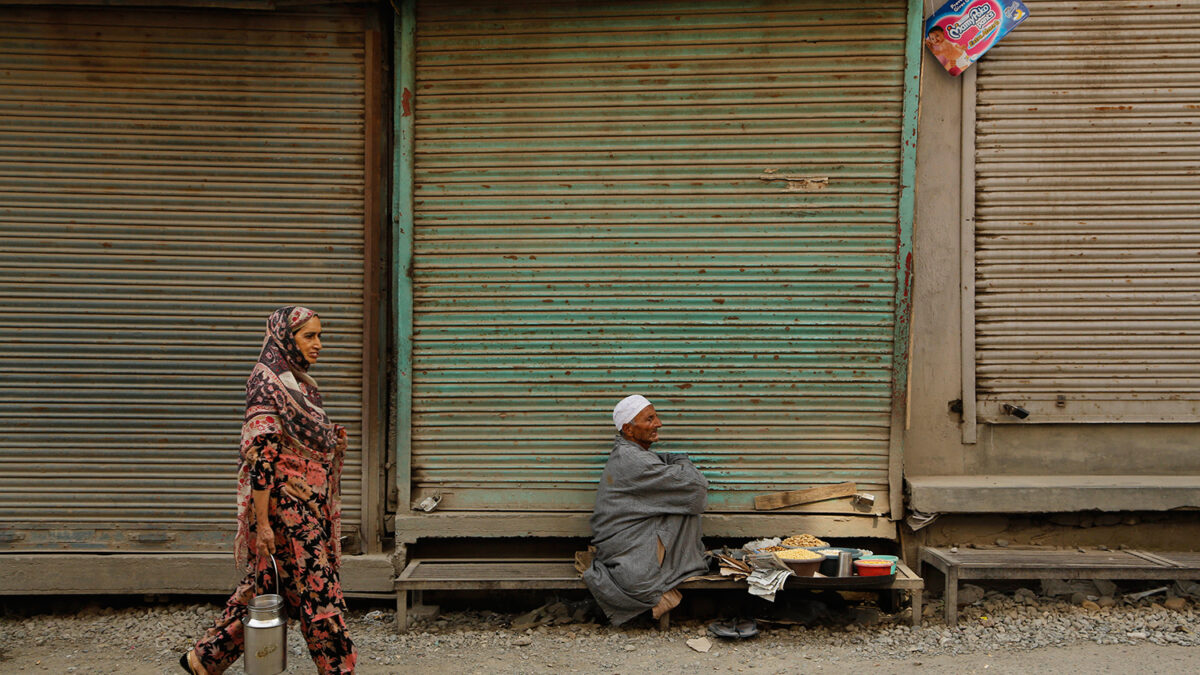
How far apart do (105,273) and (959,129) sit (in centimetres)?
483

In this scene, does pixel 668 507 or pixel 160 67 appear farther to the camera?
pixel 160 67

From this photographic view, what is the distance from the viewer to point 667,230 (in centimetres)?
499

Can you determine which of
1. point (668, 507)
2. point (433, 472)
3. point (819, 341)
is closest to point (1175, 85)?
point (819, 341)

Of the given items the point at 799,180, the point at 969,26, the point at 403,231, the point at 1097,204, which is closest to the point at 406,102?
the point at 403,231

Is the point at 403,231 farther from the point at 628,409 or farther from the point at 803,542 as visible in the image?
the point at 803,542

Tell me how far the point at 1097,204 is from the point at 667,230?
2.42 metres

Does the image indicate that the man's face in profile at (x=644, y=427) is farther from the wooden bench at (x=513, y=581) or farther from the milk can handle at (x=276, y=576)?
the milk can handle at (x=276, y=576)

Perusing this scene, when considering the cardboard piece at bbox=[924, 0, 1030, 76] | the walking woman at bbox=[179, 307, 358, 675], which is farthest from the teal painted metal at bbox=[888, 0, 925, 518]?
the walking woman at bbox=[179, 307, 358, 675]

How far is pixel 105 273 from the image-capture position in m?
5.06

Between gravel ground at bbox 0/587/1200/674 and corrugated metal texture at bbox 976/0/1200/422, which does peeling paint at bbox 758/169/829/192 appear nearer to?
corrugated metal texture at bbox 976/0/1200/422

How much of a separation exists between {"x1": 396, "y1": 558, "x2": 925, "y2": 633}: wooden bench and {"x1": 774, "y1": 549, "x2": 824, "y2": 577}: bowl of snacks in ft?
0.29

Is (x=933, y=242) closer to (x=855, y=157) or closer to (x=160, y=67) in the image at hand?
(x=855, y=157)

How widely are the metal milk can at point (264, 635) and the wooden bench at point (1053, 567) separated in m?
3.21

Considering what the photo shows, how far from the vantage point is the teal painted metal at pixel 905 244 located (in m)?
4.89
